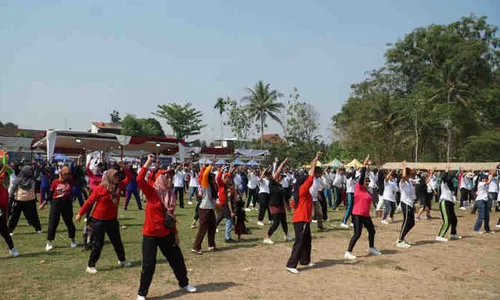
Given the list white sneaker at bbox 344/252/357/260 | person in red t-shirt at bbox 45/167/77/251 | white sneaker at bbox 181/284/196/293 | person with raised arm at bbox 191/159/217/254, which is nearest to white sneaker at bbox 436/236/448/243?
white sneaker at bbox 344/252/357/260

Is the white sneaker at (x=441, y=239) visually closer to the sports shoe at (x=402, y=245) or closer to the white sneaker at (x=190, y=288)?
the sports shoe at (x=402, y=245)

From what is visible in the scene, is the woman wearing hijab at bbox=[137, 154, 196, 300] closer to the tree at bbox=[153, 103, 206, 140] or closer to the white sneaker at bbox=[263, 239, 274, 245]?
the white sneaker at bbox=[263, 239, 274, 245]

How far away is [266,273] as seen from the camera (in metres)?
7.40

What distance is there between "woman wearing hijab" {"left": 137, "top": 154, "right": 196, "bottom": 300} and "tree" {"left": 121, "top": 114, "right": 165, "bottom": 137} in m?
60.0

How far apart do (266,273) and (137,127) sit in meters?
61.1

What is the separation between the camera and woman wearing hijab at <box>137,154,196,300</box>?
5719mm

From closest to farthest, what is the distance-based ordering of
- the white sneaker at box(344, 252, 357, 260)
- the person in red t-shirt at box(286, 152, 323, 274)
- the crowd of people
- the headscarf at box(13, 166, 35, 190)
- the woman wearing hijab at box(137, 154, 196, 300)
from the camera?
the woman wearing hijab at box(137, 154, 196, 300)
the crowd of people
the person in red t-shirt at box(286, 152, 323, 274)
the white sneaker at box(344, 252, 357, 260)
the headscarf at box(13, 166, 35, 190)

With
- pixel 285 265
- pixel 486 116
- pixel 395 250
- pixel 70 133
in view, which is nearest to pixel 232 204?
pixel 285 265

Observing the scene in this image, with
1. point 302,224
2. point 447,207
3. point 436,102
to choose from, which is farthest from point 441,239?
point 436,102

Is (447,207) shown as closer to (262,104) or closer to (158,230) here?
(158,230)

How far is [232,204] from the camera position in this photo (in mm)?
10406

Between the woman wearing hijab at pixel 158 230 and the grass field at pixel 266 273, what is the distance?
398mm

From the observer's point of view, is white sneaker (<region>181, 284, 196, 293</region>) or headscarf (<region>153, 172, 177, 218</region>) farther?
white sneaker (<region>181, 284, 196, 293</region>)

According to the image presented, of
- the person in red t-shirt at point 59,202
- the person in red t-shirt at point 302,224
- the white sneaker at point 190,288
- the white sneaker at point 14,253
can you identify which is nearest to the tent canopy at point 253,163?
the person in red t-shirt at point 59,202
